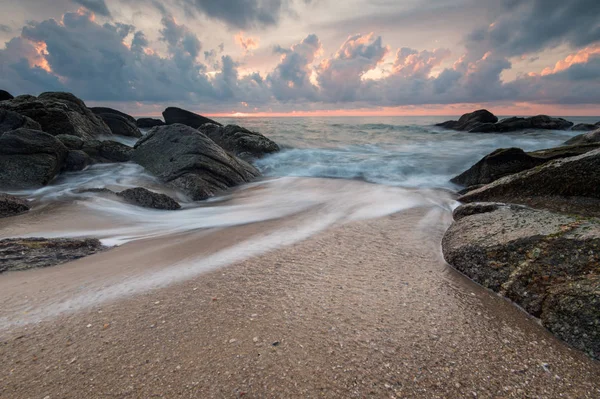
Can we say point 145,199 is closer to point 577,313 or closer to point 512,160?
point 577,313

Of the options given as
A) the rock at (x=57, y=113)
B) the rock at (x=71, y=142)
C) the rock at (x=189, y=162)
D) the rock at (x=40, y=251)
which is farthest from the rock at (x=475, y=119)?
the rock at (x=40, y=251)

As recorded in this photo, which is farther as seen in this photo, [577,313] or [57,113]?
[57,113]

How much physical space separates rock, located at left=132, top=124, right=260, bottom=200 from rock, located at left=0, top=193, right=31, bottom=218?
9.54 feet

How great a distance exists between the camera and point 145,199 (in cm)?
579

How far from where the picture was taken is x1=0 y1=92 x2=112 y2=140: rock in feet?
34.7

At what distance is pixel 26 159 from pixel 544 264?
953 centimetres

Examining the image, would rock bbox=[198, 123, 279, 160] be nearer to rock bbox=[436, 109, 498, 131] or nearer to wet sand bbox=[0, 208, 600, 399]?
wet sand bbox=[0, 208, 600, 399]

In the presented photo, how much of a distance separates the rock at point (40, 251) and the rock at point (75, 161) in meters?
5.64

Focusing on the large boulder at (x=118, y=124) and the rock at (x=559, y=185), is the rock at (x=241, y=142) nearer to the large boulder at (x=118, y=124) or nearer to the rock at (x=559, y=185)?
the large boulder at (x=118, y=124)

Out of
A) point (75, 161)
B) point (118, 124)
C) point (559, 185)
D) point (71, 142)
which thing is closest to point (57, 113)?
point (71, 142)

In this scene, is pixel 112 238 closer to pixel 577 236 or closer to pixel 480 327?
pixel 480 327

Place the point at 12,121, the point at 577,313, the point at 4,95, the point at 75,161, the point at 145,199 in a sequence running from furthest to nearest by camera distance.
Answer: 1. the point at 4,95
2. the point at 12,121
3. the point at 75,161
4. the point at 145,199
5. the point at 577,313

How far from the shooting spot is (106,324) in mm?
2201

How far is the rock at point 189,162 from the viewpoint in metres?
7.58
